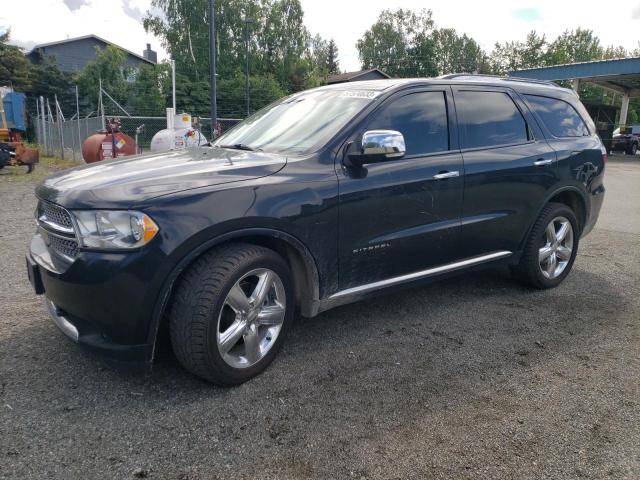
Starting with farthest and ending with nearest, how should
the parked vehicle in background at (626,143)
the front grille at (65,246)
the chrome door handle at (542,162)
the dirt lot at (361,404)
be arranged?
the parked vehicle in background at (626,143) → the chrome door handle at (542,162) → the front grille at (65,246) → the dirt lot at (361,404)

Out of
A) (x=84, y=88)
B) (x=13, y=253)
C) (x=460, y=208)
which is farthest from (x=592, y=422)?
(x=84, y=88)

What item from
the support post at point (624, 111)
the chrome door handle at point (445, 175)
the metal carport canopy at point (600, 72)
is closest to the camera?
the chrome door handle at point (445, 175)

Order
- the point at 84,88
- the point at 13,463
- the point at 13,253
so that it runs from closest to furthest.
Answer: the point at 13,463
the point at 13,253
the point at 84,88

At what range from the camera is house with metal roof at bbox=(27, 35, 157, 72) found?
43.9 m

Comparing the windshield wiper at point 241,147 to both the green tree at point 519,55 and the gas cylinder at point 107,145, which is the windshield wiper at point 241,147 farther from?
the green tree at point 519,55

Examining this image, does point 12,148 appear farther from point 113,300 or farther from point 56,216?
point 113,300

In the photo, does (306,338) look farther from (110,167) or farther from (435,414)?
(110,167)

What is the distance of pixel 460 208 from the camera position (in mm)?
3904

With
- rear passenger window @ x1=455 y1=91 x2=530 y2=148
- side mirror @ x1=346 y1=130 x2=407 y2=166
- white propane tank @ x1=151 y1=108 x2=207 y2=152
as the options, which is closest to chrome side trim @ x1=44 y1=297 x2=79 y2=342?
side mirror @ x1=346 y1=130 x2=407 y2=166

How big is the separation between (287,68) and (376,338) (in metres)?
50.0

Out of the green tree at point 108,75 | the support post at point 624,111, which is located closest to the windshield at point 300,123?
the green tree at point 108,75

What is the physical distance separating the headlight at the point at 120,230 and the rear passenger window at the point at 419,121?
5.45 ft

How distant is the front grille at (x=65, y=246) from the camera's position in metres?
2.66

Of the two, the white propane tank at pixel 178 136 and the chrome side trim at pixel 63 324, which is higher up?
the white propane tank at pixel 178 136
